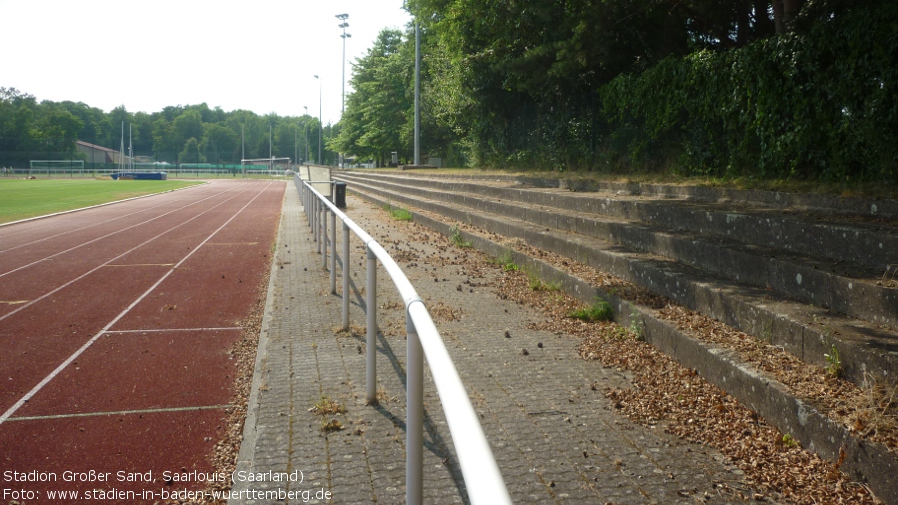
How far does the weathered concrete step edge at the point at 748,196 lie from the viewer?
21.5ft

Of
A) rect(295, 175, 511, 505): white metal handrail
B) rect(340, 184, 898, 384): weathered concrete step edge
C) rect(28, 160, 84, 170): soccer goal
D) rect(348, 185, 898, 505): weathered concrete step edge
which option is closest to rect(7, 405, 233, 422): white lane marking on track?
rect(295, 175, 511, 505): white metal handrail

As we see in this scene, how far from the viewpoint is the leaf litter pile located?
11.5 feet

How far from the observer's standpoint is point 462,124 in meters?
30.9

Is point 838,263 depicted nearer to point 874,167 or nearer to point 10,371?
point 874,167

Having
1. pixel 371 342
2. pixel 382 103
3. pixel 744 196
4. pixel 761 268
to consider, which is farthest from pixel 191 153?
pixel 761 268

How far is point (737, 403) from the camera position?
4.55 meters

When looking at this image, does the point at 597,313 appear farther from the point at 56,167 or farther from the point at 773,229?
→ the point at 56,167

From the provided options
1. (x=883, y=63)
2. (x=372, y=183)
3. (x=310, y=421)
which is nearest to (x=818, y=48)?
(x=883, y=63)

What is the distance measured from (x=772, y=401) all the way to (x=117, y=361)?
5244 millimetres

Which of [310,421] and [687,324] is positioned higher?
[687,324]

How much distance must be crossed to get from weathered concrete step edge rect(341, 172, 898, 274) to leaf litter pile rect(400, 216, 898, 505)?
1.13m

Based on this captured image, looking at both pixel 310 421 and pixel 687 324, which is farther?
pixel 687 324

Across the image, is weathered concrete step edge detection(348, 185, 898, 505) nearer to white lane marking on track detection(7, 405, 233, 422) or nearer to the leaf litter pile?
the leaf litter pile

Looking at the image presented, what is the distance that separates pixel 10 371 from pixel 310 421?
3221 mm
